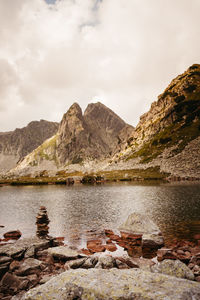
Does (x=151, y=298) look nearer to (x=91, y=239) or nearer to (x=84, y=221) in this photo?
(x=91, y=239)

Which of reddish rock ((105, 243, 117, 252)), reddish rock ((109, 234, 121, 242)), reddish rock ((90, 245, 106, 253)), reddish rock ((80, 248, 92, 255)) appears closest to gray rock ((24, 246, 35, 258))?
reddish rock ((80, 248, 92, 255))

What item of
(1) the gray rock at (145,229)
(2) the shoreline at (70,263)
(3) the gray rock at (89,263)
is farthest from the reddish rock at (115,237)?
(3) the gray rock at (89,263)

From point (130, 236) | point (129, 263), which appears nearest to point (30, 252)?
point (129, 263)

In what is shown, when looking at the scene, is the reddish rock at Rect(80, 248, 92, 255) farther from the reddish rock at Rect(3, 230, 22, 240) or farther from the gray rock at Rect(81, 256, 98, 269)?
the reddish rock at Rect(3, 230, 22, 240)

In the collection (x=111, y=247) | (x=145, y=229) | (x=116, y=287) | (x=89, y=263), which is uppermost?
(x=116, y=287)

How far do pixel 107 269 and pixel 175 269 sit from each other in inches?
229

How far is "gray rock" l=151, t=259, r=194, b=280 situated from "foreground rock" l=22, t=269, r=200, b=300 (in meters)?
5.05

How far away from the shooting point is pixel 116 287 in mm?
8547

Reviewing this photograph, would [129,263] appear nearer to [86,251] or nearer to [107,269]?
[86,251]

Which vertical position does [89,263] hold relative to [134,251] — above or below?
above

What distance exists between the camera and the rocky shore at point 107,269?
832 cm

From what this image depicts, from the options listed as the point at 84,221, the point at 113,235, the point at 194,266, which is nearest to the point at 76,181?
the point at 84,221

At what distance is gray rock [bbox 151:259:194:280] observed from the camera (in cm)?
1322

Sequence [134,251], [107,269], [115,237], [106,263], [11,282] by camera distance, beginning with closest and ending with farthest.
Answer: [107,269] < [11,282] < [106,263] < [134,251] < [115,237]
